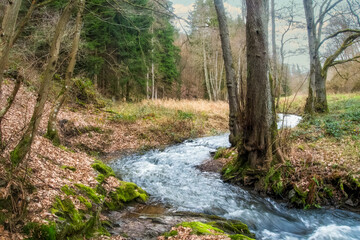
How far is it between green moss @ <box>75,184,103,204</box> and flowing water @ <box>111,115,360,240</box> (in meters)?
1.47

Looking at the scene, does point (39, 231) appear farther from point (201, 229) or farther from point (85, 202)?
point (201, 229)

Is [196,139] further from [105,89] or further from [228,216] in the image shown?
[105,89]

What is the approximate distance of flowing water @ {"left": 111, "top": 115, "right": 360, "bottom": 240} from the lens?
4469 mm

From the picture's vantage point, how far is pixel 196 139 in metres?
12.3

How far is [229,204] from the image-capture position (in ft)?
17.7

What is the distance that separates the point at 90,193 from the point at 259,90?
4509 millimetres

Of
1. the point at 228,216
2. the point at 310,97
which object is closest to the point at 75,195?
the point at 228,216

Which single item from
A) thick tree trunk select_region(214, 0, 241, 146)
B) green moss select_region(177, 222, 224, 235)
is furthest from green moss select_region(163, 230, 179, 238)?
thick tree trunk select_region(214, 0, 241, 146)

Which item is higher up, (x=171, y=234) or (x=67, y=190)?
(x=67, y=190)

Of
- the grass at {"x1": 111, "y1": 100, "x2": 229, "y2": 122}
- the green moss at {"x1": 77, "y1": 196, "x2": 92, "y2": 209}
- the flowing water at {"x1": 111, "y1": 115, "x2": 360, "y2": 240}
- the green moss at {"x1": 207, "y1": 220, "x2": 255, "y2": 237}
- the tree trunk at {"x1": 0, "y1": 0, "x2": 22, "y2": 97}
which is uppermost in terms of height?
the tree trunk at {"x1": 0, "y1": 0, "x2": 22, "y2": 97}

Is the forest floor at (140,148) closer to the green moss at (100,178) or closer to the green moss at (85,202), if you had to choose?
the green moss at (100,178)

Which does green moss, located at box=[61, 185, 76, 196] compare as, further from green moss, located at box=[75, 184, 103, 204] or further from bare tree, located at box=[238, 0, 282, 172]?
bare tree, located at box=[238, 0, 282, 172]

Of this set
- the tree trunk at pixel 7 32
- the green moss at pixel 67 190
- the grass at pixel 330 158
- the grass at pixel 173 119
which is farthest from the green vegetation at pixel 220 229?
the grass at pixel 173 119

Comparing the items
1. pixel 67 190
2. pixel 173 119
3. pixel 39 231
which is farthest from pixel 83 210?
pixel 173 119
